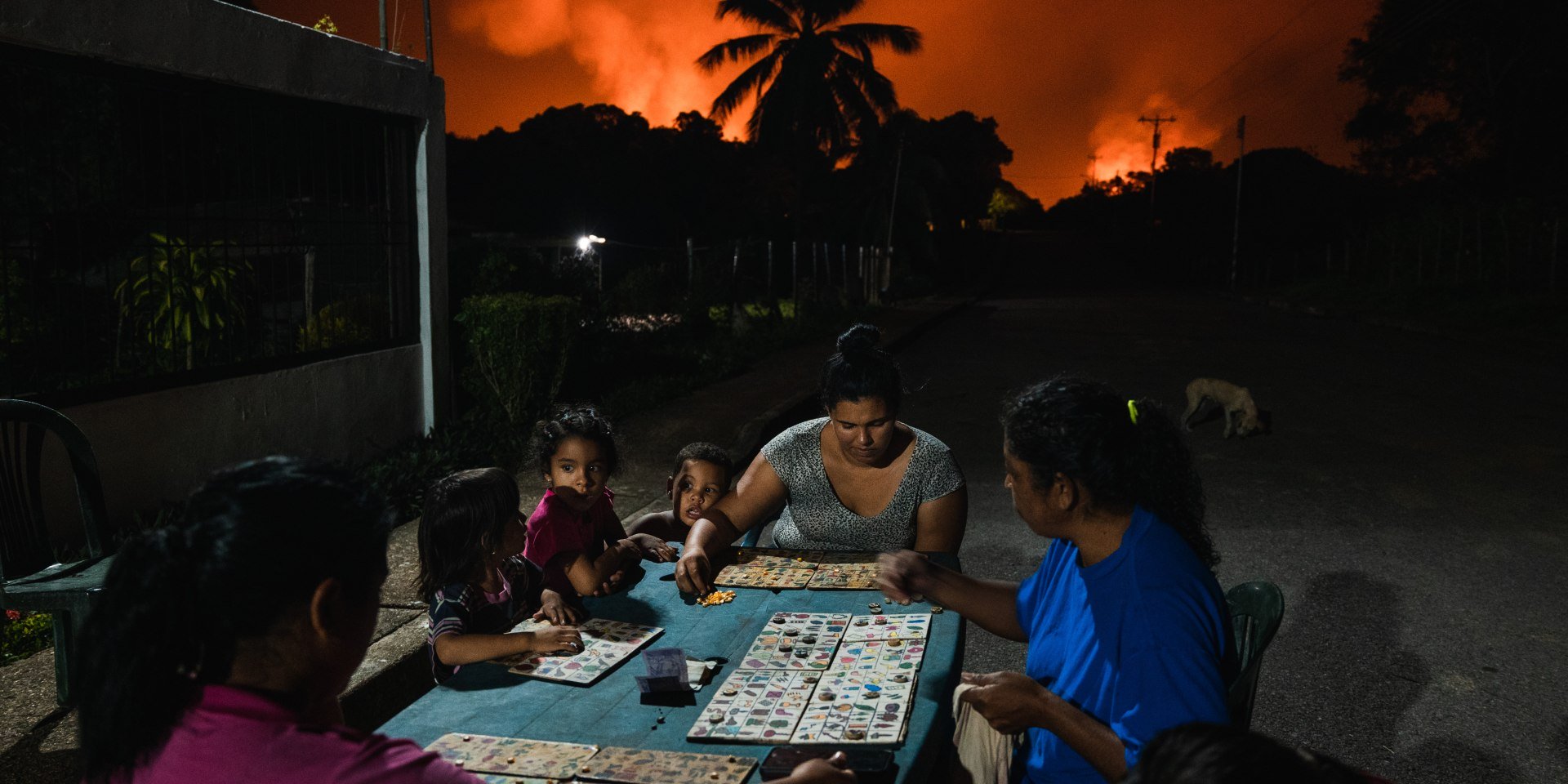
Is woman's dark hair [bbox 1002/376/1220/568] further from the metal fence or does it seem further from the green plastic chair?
the metal fence

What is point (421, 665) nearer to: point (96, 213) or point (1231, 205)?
point (96, 213)

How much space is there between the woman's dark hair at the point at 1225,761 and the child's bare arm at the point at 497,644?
5.75ft

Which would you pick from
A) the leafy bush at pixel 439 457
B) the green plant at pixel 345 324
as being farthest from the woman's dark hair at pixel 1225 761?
the green plant at pixel 345 324

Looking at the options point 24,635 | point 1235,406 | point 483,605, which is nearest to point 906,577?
point 483,605

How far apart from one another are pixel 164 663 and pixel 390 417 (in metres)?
7.17

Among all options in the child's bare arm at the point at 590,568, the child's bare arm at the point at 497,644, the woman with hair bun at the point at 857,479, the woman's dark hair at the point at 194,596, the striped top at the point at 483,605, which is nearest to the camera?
the woman's dark hair at the point at 194,596

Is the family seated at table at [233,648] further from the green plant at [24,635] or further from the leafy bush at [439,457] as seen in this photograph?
the leafy bush at [439,457]

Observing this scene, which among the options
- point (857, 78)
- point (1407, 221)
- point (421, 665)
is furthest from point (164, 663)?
point (1407, 221)

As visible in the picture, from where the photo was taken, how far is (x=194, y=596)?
4.66 ft

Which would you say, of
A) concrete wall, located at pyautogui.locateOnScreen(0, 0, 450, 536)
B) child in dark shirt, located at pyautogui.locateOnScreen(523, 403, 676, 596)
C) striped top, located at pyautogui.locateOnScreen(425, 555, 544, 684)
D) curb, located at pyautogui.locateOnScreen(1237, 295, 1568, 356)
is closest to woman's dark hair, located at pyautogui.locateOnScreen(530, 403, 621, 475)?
child in dark shirt, located at pyautogui.locateOnScreen(523, 403, 676, 596)

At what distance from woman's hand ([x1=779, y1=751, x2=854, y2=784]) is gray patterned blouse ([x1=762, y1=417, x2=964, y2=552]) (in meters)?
1.81

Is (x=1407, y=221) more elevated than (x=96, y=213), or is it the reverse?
(x=1407, y=221)

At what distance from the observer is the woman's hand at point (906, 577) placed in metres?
3.00

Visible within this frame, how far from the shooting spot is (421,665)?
4.30m
